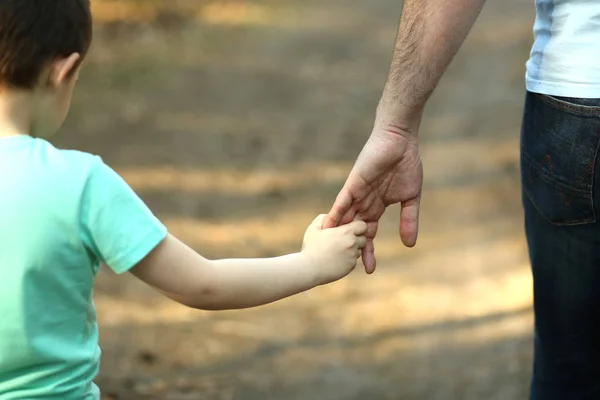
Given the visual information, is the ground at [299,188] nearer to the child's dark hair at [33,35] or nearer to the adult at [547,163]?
the adult at [547,163]

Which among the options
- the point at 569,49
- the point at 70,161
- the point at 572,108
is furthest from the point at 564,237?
the point at 70,161

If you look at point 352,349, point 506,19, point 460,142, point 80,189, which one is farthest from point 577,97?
point 506,19

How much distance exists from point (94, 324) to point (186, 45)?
6330mm

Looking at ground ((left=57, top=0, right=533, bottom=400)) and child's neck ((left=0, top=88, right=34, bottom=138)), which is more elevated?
child's neck ((left=0, top=88, right=34, bottom=138))

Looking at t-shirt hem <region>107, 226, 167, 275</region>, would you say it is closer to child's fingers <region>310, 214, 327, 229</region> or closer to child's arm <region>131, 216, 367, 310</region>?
child's arm <region>131, 216, 367, 310</region>

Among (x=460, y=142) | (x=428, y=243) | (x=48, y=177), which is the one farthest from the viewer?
(x=460, y=142)

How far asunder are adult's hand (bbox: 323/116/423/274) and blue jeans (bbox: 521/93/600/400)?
0.92ft

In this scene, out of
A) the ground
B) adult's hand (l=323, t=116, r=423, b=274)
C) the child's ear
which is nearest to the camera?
the child's ear

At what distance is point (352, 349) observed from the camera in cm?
357

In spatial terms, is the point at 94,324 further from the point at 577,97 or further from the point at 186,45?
the point at 186,45

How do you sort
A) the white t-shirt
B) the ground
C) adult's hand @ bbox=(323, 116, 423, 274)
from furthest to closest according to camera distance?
1. the ground
2. adult's hand @ bbox=(323, 116, 423, 274)
3. the white t-shirt

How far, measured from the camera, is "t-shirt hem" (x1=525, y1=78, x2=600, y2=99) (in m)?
1.73

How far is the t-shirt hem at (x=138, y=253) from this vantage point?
4.64 feet

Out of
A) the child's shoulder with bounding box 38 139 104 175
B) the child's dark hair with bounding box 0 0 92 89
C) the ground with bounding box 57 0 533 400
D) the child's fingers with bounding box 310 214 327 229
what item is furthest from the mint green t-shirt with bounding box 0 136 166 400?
the ground with bounding box 57 0 533 400
